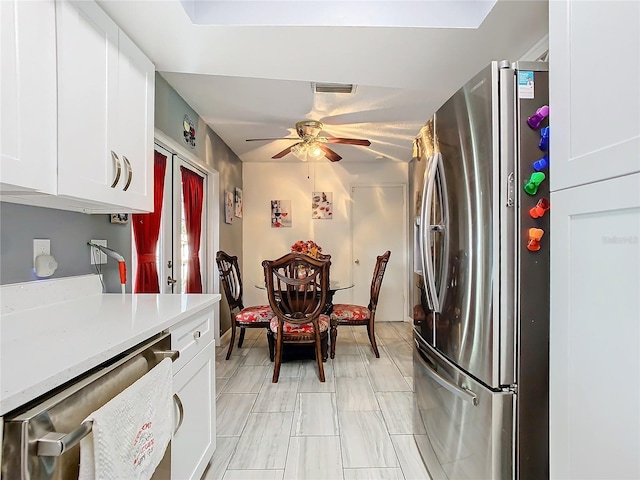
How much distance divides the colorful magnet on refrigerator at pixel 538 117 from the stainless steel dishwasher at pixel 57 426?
5.02 ft

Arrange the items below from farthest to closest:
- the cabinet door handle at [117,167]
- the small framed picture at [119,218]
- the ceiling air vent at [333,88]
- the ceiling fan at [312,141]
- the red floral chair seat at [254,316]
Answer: the red floral chair seat at [254,316], the ceiling fan at [312,141], the ceiling air vent at [333,88], the small framed picture at [119,218], the cabinet door handle at [117,167]

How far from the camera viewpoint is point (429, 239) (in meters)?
1.68

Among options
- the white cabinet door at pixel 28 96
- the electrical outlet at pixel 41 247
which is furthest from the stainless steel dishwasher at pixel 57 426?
the electrical outlet at pixel 41 247

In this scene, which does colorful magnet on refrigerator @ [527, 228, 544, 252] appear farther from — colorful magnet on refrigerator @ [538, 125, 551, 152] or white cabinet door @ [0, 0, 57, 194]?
white cabinet door @ [0, 0, 57, 194]

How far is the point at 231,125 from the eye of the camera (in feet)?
11.6

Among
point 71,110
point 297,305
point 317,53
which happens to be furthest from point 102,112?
point 297,305

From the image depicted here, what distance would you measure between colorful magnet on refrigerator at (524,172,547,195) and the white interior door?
3.92 meters

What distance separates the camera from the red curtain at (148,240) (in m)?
2.34

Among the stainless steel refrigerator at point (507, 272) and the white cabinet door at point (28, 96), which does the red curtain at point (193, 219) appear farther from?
the stainless steel refrigerator at point (507, 272)

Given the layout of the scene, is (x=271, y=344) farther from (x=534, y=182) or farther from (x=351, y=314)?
(x=534, y=182)

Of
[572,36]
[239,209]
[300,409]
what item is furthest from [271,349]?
[572,36]

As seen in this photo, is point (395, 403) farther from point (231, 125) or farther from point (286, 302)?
point (231, 125)

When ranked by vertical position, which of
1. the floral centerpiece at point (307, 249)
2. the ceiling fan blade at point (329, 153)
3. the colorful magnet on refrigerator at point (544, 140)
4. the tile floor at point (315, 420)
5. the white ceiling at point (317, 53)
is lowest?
the tile floor at point (315, 420)

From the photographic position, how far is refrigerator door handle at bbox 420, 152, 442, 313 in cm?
162
